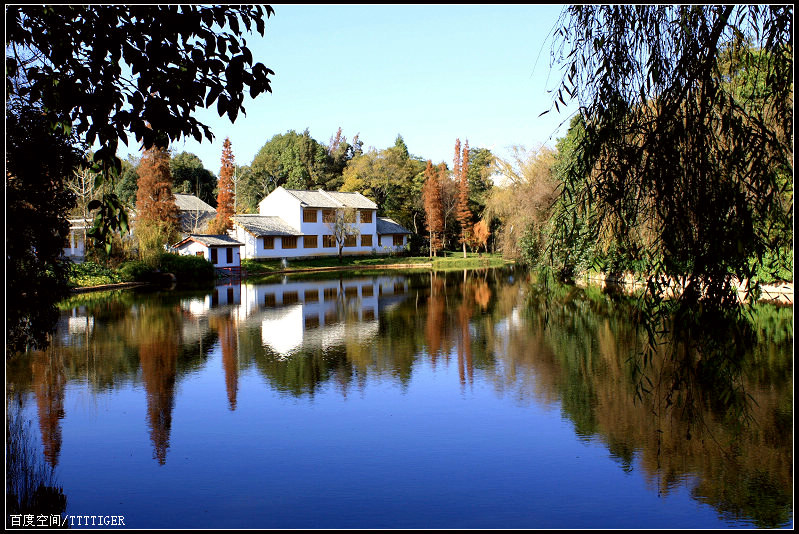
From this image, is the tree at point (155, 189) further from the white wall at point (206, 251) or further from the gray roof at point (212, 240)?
the gray roof at point (212, 240)

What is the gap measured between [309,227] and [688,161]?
1815 inches

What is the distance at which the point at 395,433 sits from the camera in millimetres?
8789

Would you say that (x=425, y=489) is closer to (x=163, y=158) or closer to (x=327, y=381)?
(x=327, y=381)

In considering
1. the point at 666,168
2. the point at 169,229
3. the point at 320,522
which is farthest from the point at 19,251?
the point at 169,229

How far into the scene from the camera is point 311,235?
164 feet

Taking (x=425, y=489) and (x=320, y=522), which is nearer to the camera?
(x=320, y=522)

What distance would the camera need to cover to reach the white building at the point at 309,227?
151ft

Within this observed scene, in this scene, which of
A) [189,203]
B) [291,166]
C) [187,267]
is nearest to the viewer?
[187,267]

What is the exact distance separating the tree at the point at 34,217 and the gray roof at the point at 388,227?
45.9 m

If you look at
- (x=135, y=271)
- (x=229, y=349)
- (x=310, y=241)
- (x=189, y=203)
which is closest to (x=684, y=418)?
(x=229, y=349)

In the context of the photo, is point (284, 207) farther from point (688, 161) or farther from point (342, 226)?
point (688, 161)

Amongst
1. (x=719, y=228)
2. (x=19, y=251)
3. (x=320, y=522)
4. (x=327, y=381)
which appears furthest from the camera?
(x=327, y=381)

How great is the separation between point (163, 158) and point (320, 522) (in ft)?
123

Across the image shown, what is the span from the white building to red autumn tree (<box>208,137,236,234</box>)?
101 centimetres
